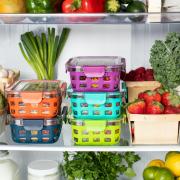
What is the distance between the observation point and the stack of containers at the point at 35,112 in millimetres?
1843

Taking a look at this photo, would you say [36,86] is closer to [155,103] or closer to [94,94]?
[94,94]

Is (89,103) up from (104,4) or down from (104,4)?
down

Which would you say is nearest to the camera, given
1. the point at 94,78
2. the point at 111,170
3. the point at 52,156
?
the point at 94,78

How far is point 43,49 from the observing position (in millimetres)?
2164

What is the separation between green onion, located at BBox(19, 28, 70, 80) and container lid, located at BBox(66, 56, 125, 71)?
223 mm

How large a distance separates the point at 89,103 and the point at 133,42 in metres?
0.52

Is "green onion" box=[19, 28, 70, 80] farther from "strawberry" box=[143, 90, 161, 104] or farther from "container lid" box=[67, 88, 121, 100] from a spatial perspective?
"strawberry" box=[143, 90, 161, 104]

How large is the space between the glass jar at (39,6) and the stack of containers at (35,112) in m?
0.32

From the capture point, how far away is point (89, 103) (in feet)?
6.02

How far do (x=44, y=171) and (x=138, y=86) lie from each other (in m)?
0.58

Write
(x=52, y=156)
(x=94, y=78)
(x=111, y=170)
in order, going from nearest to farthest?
(x=94, y=78)
(x=111, y=170)
(x=52, y=156)

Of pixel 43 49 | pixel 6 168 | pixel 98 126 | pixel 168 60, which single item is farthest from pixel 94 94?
pixel 6 168

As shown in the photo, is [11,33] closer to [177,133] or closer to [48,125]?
[48,125]

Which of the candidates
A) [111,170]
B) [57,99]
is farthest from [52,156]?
[57,99]
